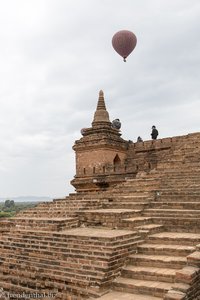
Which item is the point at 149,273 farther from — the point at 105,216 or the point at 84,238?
the point at 105,216

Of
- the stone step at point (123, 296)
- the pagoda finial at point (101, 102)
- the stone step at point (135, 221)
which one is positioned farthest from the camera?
the pagoda finial at point (101, 102)

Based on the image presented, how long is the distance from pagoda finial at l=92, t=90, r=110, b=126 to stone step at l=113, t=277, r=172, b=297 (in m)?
9.46

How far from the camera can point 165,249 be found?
605cm

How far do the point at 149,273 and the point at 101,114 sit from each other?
32.7 ft

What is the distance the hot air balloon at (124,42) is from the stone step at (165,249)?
954 centimetres

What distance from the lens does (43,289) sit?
617 centimetres

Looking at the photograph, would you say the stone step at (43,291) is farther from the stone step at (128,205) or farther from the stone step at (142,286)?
the stone step at (128,205)

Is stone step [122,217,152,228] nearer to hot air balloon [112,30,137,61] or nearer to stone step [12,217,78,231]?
stone step [12,217,78,231]

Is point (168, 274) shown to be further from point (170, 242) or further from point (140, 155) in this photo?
point (140, 155)

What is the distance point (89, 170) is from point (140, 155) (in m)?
2.17

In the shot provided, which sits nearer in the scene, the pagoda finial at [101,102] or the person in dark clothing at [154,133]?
the person in dark clothing at [154,133]

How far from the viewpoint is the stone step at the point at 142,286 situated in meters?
5.08

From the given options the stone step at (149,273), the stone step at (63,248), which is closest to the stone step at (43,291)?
the stone step at (63,248)

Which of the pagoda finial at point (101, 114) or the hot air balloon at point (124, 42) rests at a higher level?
the hot air balloon at point (124, 42)
